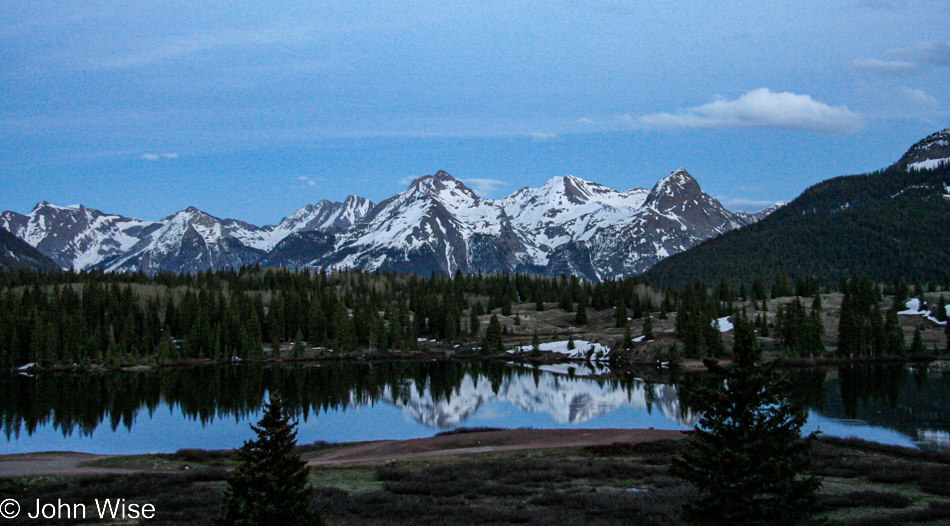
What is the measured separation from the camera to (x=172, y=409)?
267 feet

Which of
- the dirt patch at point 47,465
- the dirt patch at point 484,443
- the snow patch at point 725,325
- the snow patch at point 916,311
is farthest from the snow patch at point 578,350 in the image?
the dirt patch at point 47,465

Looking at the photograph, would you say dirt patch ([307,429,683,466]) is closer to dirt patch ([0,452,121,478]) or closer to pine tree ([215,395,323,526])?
dirt patch ([0,452,121,478])

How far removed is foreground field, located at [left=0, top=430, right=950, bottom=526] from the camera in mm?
26141

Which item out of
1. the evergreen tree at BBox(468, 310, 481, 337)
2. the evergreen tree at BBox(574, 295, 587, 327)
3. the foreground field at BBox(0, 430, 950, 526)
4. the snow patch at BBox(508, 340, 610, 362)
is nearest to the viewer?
the foreground field at BBox(0, 430, 950, 526)

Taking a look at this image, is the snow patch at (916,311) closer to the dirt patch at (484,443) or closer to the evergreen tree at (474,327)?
the evergreen tree at (474,327)

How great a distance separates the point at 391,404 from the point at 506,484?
5348cm

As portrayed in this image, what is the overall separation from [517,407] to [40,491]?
57.0m

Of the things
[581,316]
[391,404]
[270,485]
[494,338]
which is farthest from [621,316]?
[270,485]

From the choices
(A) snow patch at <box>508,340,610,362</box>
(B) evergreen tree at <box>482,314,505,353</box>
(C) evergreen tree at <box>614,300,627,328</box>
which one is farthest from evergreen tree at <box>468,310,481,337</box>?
(C) evergreen tree at <box>614,300,627,328</box>

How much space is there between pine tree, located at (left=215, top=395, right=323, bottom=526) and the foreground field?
5.59 m

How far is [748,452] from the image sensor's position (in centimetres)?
1808

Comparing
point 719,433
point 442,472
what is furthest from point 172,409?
point 719,433

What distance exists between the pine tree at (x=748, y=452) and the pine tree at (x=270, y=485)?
9.67 m

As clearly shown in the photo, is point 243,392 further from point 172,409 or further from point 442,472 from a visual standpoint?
point 442,472
